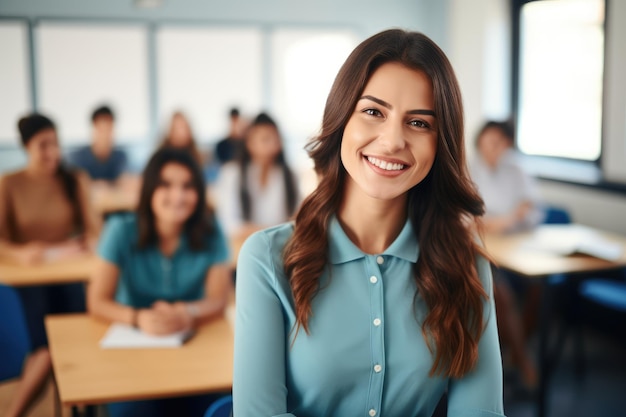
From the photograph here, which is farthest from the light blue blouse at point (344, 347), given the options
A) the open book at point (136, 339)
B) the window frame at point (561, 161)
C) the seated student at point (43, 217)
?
the window frame at point (561, 161)

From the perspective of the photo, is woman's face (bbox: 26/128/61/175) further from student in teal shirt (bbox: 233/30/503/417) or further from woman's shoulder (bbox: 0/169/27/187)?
student in teal shirt (bbox: 233/30/503/417)

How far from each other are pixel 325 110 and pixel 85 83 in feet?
21.1

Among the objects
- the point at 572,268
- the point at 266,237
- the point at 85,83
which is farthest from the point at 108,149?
the point at 266,237

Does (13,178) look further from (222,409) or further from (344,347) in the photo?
(344,347)

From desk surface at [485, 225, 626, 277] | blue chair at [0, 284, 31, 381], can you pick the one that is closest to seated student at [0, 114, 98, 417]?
blue chair at [0, 284, 31, 381]

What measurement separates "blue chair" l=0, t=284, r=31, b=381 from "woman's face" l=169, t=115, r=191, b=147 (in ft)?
14.5

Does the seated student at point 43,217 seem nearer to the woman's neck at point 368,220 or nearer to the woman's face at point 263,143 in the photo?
the woman's face at point 263,143

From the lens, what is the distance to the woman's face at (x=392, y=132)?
51.3 inches

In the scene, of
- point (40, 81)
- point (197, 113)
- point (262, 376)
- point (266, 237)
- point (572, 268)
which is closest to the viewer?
point (262, 376)

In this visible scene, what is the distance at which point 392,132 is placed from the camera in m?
1.30

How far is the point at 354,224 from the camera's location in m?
1.48

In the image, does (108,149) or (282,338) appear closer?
(282,338)

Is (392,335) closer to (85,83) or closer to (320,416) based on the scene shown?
(320,416)

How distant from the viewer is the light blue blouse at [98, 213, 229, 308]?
2551mm
